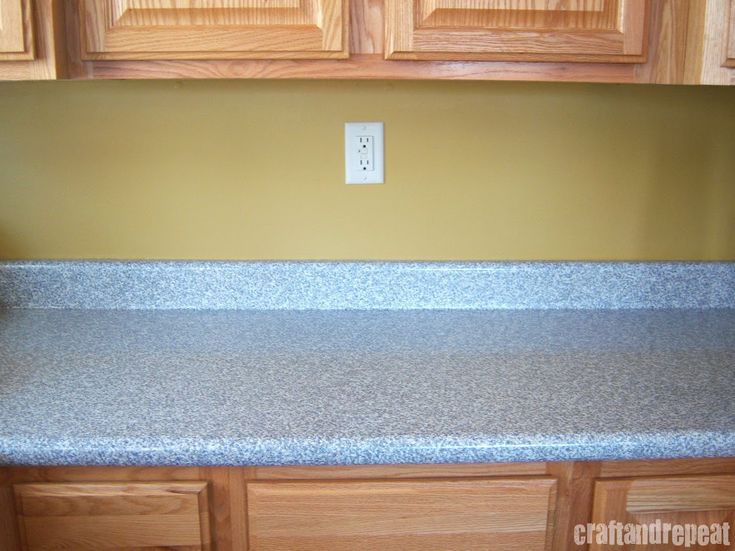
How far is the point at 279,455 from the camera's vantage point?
81 centimetres

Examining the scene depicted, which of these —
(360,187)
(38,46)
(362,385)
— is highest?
(38,46)

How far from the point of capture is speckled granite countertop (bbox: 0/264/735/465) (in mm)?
815

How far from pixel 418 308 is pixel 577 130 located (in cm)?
49

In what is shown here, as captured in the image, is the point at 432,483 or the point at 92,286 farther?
the point at 92,286

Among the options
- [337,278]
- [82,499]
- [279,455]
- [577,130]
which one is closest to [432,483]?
[279,455]

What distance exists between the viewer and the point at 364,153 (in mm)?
1330

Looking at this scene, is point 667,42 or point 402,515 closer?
point 402,515

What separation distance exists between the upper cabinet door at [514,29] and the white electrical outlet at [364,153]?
0.35m

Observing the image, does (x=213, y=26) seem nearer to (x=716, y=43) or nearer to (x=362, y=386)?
(x=362, y=386)

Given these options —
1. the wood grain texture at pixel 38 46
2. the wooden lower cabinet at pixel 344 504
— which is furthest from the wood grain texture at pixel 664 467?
Answer: the wood grain texture at pixel 38 46

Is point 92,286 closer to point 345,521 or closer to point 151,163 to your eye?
point 151,163

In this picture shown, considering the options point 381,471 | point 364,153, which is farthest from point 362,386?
point 364,153

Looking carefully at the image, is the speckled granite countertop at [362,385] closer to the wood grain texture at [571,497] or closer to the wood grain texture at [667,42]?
the wood grain texture at [571,497]

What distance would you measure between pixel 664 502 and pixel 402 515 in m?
0.35
